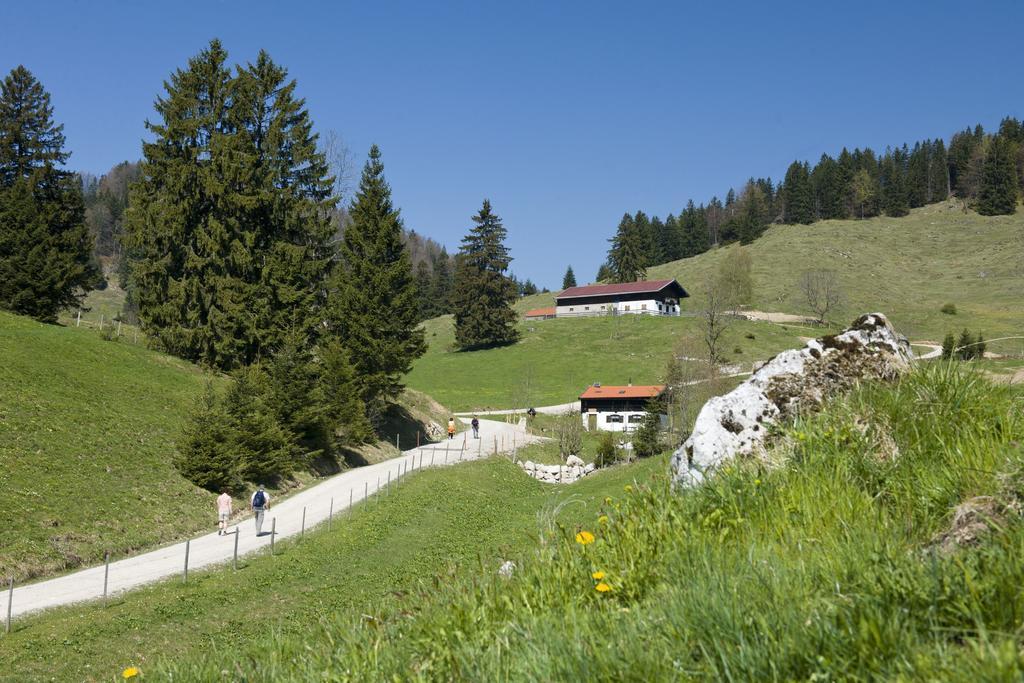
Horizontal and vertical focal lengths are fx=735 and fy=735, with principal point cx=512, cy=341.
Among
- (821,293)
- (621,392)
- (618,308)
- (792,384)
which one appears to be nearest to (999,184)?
(821,293)

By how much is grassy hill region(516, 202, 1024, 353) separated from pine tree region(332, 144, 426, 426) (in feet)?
258

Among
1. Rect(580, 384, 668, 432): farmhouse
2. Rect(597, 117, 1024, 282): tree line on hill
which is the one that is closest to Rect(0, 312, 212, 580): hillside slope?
Rect(580, 384, 668, 432): farmhouse

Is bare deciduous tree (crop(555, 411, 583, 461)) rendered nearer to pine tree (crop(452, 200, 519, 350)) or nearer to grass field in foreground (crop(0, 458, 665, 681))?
grass field in foreground (crop(0, 458, 665, 681))

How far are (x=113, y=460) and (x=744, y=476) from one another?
27.3 m

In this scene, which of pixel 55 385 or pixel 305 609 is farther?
pixel 55 385

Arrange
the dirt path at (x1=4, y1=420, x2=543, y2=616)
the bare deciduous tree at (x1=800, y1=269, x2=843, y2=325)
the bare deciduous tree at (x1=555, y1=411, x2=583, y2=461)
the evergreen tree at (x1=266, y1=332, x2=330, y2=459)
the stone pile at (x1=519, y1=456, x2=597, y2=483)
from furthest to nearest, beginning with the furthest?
the bare deciduous tree at (x1=800, y1=269, x2=843, y2=325) → the bare deciduous tree at (x1=555, y1=411, x2=583, y2=461) → the stone pile at (x1=519, y1=456, x2=597, y2=483) → the evergreen tree at (x1=266, y1=332, x2=330, y2=459) → the dirt path at (x1=4, y1=420, x2=543, y2=616)

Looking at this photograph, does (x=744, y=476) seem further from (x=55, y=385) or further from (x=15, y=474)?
(x=55, y=385)

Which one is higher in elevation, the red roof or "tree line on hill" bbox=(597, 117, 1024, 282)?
"tree line on hill" bbox=(597, 117, 1024, 282)

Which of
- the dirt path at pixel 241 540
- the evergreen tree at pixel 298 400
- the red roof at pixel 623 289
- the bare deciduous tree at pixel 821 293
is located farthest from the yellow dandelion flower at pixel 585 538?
the red roof at pixel 623 289

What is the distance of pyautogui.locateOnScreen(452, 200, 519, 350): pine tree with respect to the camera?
100m

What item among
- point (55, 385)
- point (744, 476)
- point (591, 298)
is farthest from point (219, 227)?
point (591, 298)

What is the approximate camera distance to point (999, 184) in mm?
177500

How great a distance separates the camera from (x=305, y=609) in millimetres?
16891

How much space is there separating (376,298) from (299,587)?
3042 centimetres
